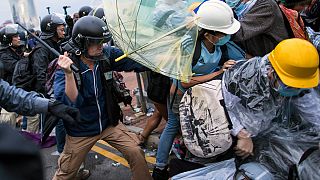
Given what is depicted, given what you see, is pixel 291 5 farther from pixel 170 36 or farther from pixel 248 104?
pixel 248 104

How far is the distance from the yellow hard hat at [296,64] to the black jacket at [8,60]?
4594 mm

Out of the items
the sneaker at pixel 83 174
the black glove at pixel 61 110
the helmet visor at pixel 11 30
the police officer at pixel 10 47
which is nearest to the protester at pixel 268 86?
the black glove at pixel 61 110

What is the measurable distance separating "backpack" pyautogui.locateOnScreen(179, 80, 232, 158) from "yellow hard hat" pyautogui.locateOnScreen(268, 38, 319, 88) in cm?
43

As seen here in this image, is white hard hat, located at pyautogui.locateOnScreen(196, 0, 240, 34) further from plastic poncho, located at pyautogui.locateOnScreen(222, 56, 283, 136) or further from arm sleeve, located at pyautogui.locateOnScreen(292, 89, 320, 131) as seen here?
arm sleeve, located at pyautogui.locateOnScreen(292, 89, 320, 131)

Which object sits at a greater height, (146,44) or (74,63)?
(146,44)

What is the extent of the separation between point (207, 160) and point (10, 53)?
4.44 m

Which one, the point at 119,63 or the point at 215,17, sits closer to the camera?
the point at 215,17

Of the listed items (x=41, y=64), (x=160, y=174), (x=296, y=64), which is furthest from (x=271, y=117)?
(x=41, y=64)

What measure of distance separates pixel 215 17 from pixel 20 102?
1608 millimetres

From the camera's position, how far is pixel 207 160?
8.72ft

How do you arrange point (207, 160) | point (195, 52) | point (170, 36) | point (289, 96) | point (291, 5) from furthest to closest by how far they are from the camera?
1. point (291, 5)
2. point (195, 52)
3. point (170, 36)
4. point (207, 160)
5. point (289, 96)

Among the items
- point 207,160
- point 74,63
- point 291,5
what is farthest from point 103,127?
point 291,5

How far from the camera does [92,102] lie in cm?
347

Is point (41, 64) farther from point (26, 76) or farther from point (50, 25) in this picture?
point (50, 25)
